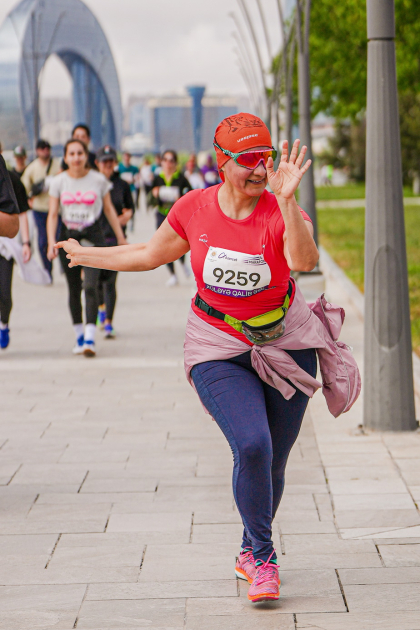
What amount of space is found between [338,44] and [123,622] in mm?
32052

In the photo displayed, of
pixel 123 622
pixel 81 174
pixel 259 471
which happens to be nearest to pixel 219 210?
pixel 259 471

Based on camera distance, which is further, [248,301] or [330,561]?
[330,561]

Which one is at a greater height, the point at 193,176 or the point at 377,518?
the point at 193,176

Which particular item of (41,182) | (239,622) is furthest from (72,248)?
(41,182)

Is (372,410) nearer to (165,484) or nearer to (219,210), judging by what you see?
(165,484)

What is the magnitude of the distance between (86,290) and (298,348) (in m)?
5.69

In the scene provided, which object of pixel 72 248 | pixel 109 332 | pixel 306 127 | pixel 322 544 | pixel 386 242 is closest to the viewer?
pixel 72 248

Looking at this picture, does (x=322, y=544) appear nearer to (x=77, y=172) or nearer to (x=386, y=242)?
(x=386, y=242)

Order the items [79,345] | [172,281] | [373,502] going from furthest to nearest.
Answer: [172,281], [79,345], [373,502]

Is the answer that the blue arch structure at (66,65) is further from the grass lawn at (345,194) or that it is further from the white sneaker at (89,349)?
the white sneaker at (89,349)

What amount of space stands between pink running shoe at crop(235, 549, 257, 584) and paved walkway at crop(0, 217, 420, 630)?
4 centimetres

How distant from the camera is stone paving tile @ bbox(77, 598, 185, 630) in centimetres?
359

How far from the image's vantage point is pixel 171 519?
4746 mm

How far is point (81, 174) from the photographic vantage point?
360 inches
